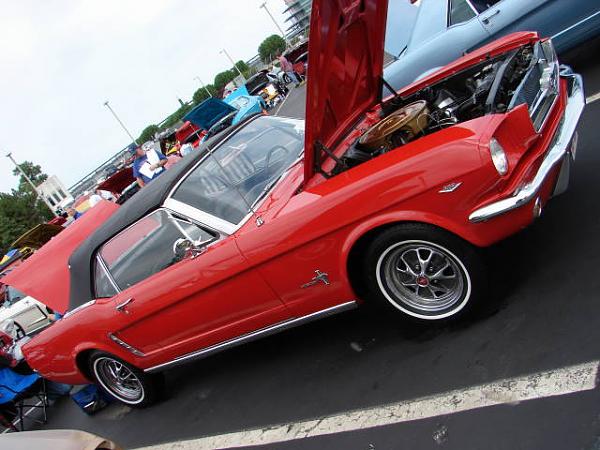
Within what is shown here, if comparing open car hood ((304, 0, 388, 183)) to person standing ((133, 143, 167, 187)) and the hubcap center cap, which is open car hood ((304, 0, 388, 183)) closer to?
the hubcap center cap

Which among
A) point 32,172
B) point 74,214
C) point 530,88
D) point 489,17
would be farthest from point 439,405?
point 32,172

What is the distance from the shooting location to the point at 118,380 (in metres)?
4.73

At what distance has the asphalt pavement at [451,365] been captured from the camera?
2.42 metres

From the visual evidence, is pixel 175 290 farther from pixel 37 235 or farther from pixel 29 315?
pixel 29 315

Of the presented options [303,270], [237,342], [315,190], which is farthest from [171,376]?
[315,190]

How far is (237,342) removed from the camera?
3805 millimetres

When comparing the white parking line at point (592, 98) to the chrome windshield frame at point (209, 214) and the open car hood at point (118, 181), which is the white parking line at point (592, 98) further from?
the open car hood at point (118, 181)

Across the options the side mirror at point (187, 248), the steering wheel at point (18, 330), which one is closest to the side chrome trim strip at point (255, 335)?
the side mirror at point (187, 248)

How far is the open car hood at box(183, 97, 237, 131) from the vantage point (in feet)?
51.4

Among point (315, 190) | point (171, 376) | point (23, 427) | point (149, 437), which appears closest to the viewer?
point (315, 190)

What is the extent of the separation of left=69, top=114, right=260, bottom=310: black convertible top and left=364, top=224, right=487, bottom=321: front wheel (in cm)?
163

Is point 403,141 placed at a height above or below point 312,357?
above

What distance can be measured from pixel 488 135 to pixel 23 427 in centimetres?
568

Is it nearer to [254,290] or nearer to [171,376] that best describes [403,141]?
[254,290]
